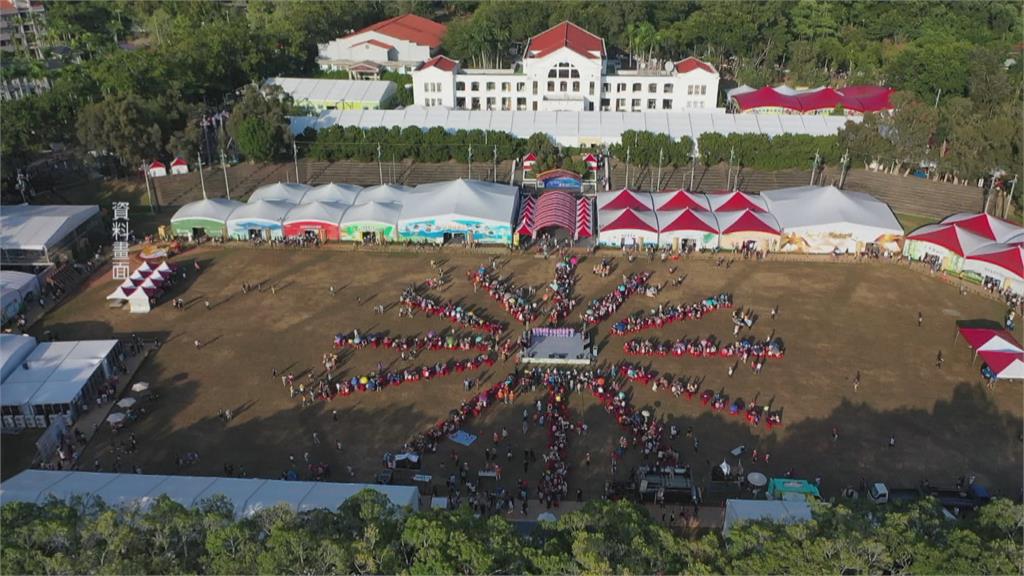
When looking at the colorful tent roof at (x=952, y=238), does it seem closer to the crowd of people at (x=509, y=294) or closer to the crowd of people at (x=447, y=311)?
the crowd of people at (x=509, y=294)

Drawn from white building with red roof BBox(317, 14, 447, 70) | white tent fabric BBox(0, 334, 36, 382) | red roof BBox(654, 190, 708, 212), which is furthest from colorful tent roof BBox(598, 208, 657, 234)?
white building with red roof BBox(317, 14, 447, 70)

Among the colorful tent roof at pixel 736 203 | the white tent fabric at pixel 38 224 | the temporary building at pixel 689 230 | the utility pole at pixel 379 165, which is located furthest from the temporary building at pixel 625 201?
the white tent fabric at pixel 38 224

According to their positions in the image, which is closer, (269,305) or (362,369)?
(362,369)

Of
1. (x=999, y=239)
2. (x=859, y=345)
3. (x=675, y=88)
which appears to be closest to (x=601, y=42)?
(x=675, y=88)

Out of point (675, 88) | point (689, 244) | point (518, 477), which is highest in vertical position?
point (675, 88)

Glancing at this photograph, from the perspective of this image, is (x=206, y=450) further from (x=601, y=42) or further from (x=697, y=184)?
(x=601, y=42)

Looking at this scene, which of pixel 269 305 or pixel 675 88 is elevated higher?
pixel 675 88

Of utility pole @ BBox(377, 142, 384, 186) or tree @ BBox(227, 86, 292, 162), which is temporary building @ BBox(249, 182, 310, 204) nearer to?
tree @ BBox(227, 86, 292, 162)
